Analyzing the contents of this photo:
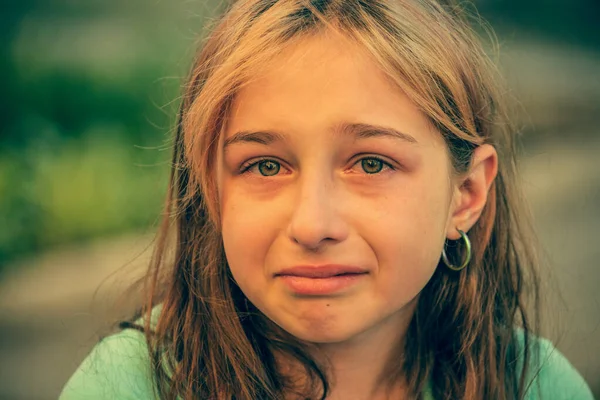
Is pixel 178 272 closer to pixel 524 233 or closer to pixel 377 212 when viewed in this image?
pixel 377 212

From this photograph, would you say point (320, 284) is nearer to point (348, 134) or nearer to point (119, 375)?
point (348, 134)

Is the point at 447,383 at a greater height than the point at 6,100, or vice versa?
the point at 6,100

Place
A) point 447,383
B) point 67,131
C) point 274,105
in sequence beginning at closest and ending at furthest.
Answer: point 274,105, point 447,383, point 67,131

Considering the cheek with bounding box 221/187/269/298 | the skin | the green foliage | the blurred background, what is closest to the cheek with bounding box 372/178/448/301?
the skin

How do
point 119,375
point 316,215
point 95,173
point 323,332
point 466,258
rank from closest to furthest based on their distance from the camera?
point 316,215
point 323,332
point 119,375
point 466,258
point 95,173

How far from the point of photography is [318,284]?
185 cm

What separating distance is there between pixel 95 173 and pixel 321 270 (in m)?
2.85

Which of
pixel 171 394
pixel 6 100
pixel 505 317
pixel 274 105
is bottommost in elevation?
pixel 171 394

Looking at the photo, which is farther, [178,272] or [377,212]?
[178,272]

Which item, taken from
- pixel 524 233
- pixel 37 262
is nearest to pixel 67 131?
pixel 37 262

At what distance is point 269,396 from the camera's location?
6.79 feet

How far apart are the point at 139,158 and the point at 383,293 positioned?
2938 mm

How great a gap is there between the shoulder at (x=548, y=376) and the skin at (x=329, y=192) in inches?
20.2

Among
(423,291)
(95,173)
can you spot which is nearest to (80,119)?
(95,173)
